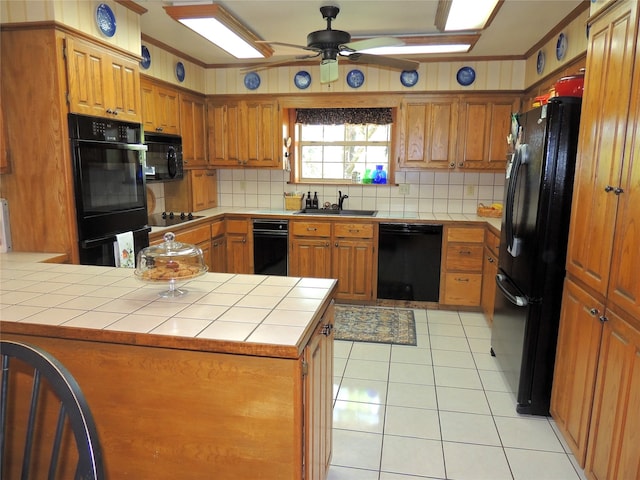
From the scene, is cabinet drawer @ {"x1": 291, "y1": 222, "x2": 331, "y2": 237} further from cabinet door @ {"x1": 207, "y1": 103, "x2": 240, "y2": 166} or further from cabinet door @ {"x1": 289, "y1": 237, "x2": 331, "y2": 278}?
cabinet door @ {"x1": 207, "y1": 103, "x2": 240, "y2": 166}

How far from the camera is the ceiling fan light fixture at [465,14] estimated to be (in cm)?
253

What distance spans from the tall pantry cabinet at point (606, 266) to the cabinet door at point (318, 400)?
111cm

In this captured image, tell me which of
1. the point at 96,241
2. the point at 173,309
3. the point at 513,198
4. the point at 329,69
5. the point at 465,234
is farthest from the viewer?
the point at 465,234

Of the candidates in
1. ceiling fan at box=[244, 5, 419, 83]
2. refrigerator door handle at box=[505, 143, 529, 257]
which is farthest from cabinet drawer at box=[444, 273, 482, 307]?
ceiling fan at box=[244, 5, 419, 83]

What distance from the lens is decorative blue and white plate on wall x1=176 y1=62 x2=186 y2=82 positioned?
4137 millimetres

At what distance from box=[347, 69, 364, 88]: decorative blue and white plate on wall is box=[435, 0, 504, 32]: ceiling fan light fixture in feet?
4.76

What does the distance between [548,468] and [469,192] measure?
10.1ft

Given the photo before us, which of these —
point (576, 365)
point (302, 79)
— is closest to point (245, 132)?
point (302, 79)

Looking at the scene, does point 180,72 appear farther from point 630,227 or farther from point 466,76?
point 630,227

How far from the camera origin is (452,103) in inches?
168

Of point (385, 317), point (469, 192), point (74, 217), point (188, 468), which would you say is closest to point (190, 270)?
point (188, 468)

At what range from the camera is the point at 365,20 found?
3221 mm

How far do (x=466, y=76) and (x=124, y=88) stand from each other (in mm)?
3074

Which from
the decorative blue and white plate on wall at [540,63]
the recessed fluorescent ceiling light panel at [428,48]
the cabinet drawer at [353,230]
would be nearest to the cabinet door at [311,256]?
the cabinet drawer at [353,230]
